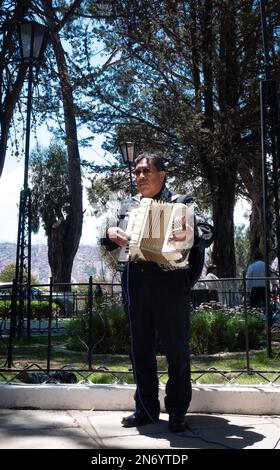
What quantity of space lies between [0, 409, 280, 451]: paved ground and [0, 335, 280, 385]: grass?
24.0 inches

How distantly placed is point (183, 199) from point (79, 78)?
1264cm

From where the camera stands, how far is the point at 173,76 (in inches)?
672

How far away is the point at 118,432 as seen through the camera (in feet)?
12.7

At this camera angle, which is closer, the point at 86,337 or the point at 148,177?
the point at 148,177

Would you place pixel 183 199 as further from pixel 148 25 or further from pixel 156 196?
pixel 148 25

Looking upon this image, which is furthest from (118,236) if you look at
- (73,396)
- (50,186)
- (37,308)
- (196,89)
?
(50,186)

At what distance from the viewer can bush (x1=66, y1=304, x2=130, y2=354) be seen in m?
8.52

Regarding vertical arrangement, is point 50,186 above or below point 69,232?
above

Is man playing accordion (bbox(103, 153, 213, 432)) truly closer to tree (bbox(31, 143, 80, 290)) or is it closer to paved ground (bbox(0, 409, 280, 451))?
paved ground (bbox(0, 409, 280, 451))

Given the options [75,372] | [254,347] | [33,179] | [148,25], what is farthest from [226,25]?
[33,179]

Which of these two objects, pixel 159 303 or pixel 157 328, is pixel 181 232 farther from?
pixel 157 328

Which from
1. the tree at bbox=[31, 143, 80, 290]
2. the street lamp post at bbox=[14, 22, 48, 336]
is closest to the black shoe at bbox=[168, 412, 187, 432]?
the street lamp post at bbox=[14, 22, 48, 336]

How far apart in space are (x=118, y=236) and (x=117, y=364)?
3.43 meters

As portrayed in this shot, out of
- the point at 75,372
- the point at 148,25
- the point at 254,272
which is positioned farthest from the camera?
the point at 148,25
